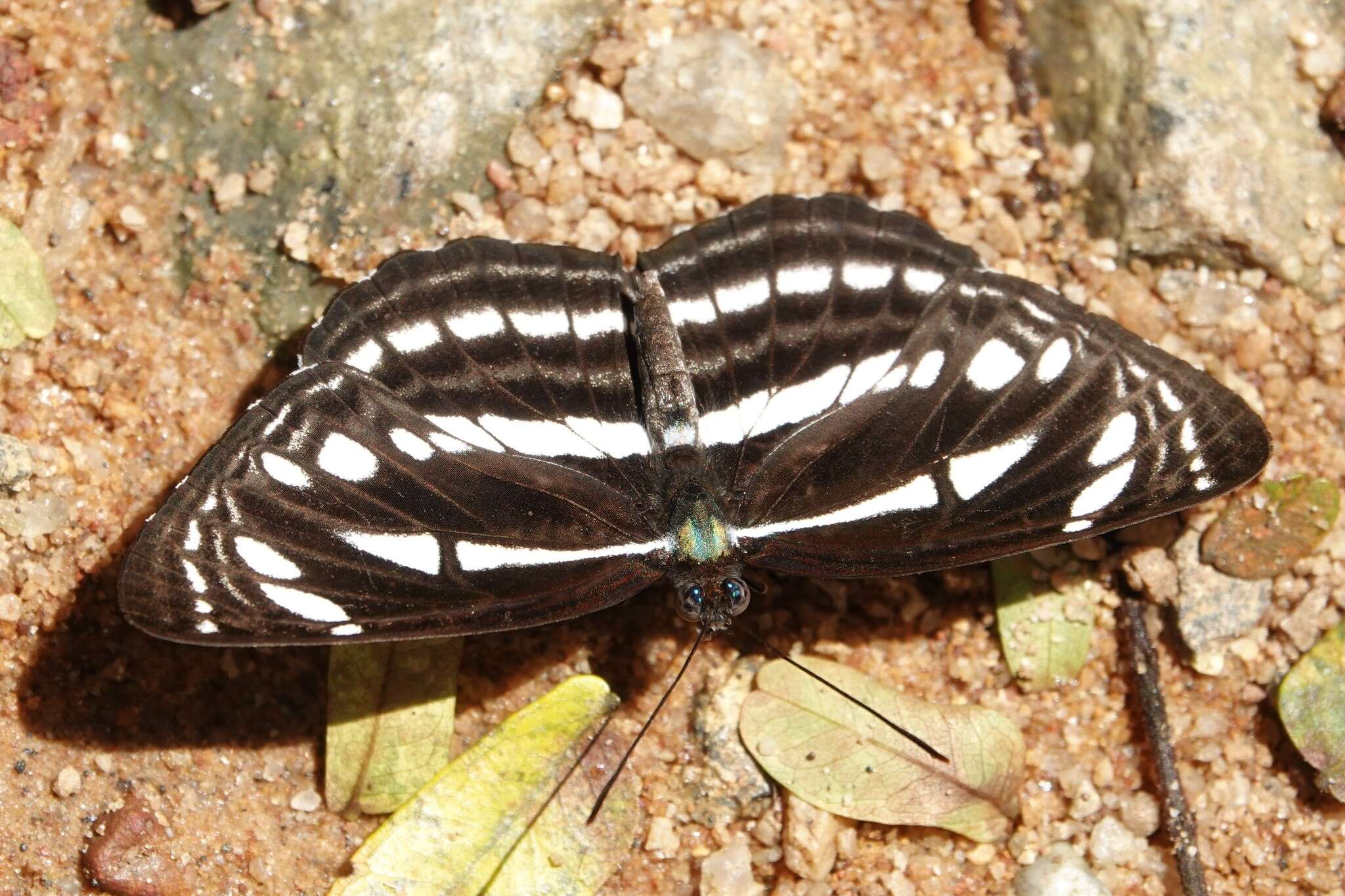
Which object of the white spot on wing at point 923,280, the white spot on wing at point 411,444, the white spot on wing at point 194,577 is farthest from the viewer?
the white spot on wing at point 923,280

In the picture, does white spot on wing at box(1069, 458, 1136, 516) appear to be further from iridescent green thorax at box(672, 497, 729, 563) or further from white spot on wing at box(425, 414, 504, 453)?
white spot on wing at box(425, 414, 504, 453)

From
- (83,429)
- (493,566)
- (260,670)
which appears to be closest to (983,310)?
(493,566)

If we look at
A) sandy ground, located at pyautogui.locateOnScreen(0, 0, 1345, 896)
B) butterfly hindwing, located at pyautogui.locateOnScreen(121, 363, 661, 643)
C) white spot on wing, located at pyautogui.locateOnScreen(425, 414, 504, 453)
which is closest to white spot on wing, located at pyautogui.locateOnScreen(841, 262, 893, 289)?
sandy ground, located at pyautogui.locateOnScreen(0, 0, 1345, 896)

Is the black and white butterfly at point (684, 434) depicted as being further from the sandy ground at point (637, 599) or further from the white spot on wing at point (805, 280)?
the sandy ground at point (637, 599)

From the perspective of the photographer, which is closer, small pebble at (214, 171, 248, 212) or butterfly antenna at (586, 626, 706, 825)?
butterfly antenna at (586, 626, 706, 825)

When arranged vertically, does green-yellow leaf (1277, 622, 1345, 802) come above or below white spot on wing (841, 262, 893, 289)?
below

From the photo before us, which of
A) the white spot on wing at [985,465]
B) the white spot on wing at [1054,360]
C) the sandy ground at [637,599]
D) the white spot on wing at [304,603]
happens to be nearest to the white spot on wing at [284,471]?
the white spot on wing at [304,603]

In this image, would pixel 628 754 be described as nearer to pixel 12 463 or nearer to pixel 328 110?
pixel 12 463
